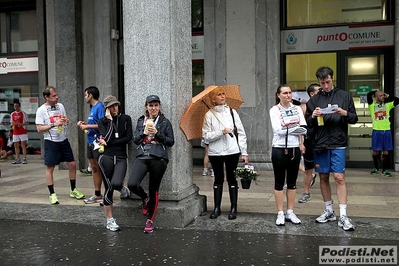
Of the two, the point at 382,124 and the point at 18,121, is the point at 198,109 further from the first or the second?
the point at 18,121

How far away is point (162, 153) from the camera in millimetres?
6047

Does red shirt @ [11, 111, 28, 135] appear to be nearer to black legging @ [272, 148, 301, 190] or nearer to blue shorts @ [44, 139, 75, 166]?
blue shorts @ [44, 139, 75, 166]

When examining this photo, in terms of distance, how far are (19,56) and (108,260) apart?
11.5m

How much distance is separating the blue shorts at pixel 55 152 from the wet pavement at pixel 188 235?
750 millimetres

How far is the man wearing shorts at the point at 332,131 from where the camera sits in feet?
19.6

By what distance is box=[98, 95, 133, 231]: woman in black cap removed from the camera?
6.21 m

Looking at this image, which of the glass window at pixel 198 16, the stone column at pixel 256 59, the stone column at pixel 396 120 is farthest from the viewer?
the glass window at pixel 198 16

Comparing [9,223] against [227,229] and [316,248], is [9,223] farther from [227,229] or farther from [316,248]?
[316,248]

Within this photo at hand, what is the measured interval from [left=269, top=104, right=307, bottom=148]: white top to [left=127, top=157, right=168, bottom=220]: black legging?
154 cm

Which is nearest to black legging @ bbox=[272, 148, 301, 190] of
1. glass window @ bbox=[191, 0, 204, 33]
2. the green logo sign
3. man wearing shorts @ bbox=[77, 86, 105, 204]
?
man wearing shorts @ bbox=[77, 86, 105, 204]

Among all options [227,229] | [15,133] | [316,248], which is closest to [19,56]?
[15,133]

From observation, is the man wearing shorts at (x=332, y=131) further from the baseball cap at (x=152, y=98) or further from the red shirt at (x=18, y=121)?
the red shirt at (x=18, y=121)

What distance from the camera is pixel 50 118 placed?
8.05m

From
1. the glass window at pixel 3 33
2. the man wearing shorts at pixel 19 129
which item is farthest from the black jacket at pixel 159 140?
the glass window at pixel 3 33
